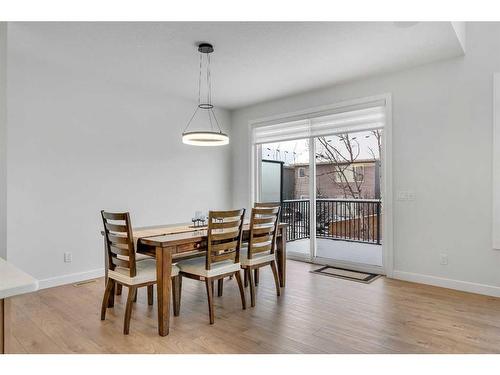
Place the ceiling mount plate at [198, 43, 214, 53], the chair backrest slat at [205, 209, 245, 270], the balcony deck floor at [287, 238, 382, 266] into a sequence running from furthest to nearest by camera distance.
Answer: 1. the balcony deck floor at [287, 238, 382, 266]
2. the ceiling mount plate at [198, 43, 214, 53]
3. the chair backrest slat at [205, 209, 245, 270]

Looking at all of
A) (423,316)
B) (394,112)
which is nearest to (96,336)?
(423,316)

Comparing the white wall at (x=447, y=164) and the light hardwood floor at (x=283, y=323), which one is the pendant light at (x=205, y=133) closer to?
the light hardwood floor at (x=283, y=323)

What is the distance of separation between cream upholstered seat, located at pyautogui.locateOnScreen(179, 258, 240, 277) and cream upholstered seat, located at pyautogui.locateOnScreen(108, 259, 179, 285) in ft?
0.36

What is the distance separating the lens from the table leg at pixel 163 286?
2.55 m

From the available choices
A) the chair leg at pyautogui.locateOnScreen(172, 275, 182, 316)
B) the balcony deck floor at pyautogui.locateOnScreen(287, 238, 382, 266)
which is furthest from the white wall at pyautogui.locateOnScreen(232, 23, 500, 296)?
the chair leg at pyautogui.locateOnScreen(172, 275, 182, 316)

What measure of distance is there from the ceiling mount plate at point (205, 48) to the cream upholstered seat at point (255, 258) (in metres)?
2.06

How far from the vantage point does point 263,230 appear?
11.0 ft

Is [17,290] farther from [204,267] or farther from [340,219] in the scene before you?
[340,219]

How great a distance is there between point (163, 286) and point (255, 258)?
104 cm

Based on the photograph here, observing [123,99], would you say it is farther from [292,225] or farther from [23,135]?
[292,225]

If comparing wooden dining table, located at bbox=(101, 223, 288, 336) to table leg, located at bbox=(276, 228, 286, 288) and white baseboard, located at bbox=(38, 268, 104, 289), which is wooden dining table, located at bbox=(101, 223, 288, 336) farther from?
white baseboard, located at bbox=(38, 268, 104, 289)

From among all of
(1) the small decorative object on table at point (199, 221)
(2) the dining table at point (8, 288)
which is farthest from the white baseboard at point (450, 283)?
(2) the dining table at point (8, 288)

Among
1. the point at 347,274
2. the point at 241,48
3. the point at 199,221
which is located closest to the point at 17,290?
the point at 199,221

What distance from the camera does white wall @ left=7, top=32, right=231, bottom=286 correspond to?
3656 mm
